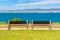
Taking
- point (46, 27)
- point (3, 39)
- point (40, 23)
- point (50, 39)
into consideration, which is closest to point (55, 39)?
point (50, 39)

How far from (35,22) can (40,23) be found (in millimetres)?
515

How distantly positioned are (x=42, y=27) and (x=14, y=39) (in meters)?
9.11

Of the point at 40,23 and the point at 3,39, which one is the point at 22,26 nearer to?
the point at 40,23

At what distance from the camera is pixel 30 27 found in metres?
23.1

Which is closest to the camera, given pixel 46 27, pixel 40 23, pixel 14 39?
pixel 14 39

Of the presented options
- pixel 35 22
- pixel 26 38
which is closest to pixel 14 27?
pixel 35 22

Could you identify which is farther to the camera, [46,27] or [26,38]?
[46,27]

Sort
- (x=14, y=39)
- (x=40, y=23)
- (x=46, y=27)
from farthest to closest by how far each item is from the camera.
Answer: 1. (x=46, y=27)
2. (x=40, y=23)
3. (x=14, y=39)

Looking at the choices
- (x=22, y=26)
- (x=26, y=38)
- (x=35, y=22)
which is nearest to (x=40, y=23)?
(x=35, y=22)

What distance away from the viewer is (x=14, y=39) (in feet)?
50.2

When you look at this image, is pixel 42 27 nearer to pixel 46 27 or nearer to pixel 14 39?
pixel 46 27

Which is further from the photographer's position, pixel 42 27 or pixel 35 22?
pixel 42 27

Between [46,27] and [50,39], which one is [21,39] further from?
[46,27]

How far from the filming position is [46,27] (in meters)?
23.9
